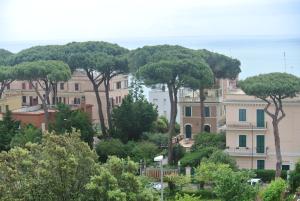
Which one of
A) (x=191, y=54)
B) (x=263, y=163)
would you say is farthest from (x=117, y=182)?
(x=191, y=54)

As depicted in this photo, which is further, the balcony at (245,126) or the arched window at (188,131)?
the arched window at (188,131)

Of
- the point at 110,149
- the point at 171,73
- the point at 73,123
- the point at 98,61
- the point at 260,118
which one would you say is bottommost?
the point at 110,149

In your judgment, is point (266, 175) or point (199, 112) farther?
point (199, 112)

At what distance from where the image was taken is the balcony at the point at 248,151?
113 ft

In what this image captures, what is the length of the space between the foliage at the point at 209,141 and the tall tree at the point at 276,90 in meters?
4.55

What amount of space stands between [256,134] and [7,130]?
1483 centimetres

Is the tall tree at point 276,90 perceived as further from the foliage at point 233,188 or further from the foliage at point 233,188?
the foliage at point 233,188

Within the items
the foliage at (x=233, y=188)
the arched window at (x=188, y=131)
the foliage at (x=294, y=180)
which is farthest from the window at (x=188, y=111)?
the foliage at (x=233, y=188)

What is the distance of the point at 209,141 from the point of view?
36.6 metres

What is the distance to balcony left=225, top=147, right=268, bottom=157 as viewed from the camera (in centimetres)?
3444

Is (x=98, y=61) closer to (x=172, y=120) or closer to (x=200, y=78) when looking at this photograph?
(x=172, y=120)

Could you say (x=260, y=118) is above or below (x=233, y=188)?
above

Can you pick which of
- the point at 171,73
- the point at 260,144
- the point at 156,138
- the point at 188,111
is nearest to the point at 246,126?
the point at 260,144

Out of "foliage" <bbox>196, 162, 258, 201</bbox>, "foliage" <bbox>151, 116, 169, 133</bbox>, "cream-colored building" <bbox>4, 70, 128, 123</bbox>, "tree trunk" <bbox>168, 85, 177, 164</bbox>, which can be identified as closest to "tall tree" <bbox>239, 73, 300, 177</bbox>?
"tree trunk" <bbox>168, 85, 177, 164</bbox>
